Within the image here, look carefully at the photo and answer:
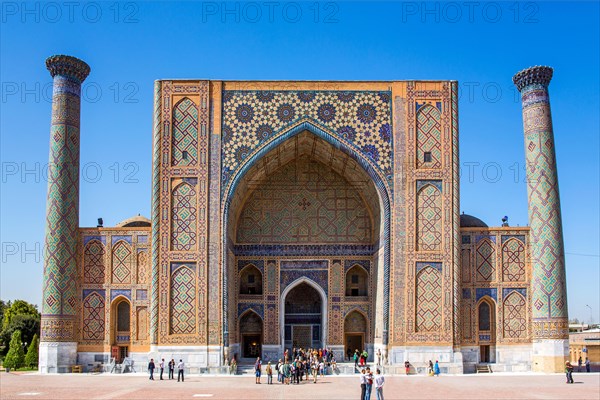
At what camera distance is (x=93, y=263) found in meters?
19.5

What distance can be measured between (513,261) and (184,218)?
8.54 metres

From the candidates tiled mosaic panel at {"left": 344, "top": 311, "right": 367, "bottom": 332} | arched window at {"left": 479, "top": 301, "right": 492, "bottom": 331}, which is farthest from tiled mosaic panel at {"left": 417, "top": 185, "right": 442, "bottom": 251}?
tiled mosaic panel at {"left": 344, "top": 311, "right": 367, "bottom": 332}

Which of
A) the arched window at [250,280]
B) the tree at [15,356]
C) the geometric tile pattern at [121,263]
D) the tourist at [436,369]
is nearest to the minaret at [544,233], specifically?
the tourist at [436,369]

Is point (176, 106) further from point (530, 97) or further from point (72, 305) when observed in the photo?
point (530, 97)

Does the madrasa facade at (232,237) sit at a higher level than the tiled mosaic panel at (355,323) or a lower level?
higher

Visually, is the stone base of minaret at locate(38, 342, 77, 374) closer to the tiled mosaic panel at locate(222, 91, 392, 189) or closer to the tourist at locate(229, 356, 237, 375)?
the tourist at locate(229, 356, 237, 375)

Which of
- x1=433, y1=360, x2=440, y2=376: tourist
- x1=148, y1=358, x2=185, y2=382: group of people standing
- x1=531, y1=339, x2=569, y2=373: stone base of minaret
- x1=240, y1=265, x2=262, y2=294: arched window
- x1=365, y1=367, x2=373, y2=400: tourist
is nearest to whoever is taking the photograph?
x1=365, y1=367, x2=373, y2=400: tourist

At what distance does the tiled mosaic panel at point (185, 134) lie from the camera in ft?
64.0

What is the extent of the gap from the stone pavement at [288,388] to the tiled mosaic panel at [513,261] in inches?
103

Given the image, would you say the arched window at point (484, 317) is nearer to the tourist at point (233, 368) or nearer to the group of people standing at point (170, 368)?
the tourist at point (233, 368)

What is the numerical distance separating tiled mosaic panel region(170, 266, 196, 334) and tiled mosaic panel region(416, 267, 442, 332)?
5.63 meters

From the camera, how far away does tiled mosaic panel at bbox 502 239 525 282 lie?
1956 centimetres

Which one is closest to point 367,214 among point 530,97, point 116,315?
point 530,97

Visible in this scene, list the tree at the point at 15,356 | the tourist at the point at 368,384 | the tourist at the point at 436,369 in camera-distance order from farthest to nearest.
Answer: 1. the tree at the point at 15,356
2. the tourist at the point at 436,369
3. the tourist at the point at 368,384
